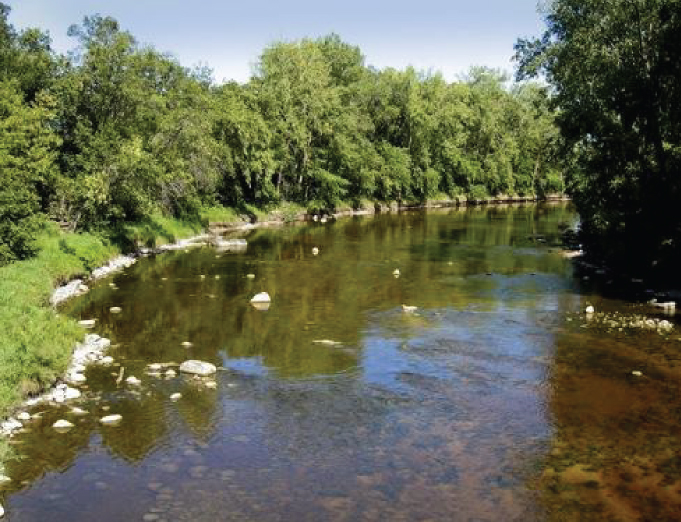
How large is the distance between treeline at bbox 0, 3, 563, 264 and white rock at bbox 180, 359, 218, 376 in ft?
48.5

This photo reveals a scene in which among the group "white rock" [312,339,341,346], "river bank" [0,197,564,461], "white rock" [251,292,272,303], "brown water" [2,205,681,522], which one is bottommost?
"brown water" [2,205,681,522]

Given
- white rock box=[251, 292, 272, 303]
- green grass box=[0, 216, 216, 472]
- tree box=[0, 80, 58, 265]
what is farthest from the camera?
white rock box=[251, 292, 272, 303]

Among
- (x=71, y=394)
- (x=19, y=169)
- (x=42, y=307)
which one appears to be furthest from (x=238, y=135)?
(x=71, y=394)

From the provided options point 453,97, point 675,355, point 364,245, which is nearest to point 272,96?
point 364,245

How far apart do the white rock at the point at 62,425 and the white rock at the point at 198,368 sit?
519cm

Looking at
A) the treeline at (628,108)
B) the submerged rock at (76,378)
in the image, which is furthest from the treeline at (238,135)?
the submerged rock at (76,378)

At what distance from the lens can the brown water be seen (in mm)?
15086

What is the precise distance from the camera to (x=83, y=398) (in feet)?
67.4

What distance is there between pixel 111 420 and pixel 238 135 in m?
56.7

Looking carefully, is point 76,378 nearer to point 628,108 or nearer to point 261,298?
point 261,298

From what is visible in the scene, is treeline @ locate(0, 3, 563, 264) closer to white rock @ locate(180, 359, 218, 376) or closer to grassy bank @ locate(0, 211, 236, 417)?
grassy bank @ locate(0, 211, 236, 417)

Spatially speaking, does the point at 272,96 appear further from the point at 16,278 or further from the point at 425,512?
the point at 425,512

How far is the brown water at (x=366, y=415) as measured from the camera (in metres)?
15.1

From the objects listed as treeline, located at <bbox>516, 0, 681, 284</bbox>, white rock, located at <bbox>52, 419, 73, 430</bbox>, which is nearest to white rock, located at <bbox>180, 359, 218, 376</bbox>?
white rock, located at <bbox>52, 419, 73, 430</bbox>
